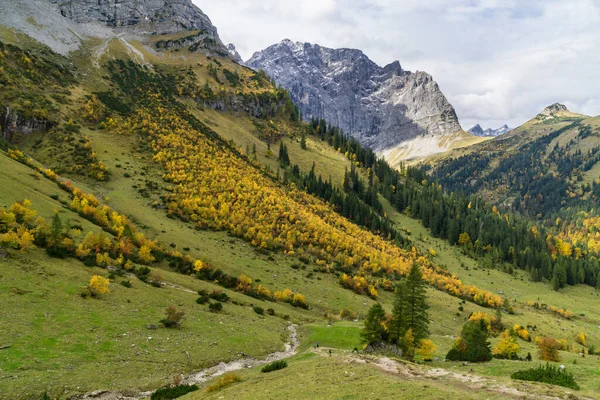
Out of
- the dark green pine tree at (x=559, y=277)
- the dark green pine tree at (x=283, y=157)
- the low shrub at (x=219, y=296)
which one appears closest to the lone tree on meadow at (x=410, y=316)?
the low shrub at (x=219, y=296)

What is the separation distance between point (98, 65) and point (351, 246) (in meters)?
165

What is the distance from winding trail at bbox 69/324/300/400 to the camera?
23.1 m

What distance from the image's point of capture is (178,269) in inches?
2371

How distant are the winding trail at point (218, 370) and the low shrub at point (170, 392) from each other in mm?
1234

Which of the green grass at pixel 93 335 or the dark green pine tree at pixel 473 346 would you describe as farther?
the dark green pine tree at pixel 473 346

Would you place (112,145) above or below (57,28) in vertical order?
below

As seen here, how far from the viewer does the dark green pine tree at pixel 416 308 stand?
3619cm

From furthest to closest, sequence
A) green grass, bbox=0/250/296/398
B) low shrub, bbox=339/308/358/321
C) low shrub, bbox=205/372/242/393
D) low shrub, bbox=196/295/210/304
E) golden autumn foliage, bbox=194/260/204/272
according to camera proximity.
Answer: low shrub, bbox=339/308/358/321, golden autumn foliage, bbox=194/260/204/272, low shrub, bbox=196/295/210/304, green grass, bbox=0/250/296/398, low shrub, bbox=205/372/242/393

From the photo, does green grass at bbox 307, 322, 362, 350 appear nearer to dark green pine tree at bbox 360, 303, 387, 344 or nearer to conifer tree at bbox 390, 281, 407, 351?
dark green pine tree at bbox 360, 303, 387, 344

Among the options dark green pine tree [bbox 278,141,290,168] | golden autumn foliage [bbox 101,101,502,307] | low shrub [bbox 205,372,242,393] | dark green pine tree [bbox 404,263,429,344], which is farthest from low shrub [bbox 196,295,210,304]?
dark green pine tree [bbox 278,141,290,168]

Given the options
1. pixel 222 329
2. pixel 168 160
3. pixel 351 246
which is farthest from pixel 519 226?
pixel 222 329

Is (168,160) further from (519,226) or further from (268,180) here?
(519,226)

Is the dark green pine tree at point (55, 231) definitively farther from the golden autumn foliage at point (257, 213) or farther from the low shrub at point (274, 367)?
the golden autumn foliage at point (257, 213)

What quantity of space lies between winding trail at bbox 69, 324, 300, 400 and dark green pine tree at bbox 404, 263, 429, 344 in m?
14.0
